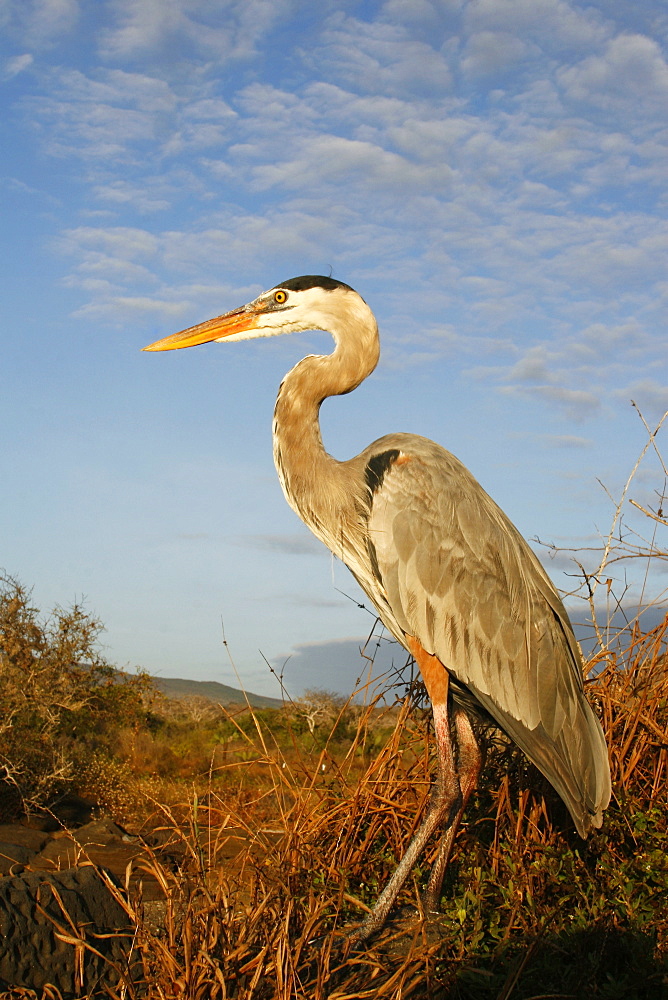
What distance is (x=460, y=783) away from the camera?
425cm

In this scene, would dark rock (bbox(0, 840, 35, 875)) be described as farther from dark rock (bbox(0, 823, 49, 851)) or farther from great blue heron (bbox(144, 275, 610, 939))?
great blue heron (bbox(144, 275, 610, 939))

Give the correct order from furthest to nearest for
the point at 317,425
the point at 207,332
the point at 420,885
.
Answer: the point at 207,332 → the point at 317,425 → the point at 420,885

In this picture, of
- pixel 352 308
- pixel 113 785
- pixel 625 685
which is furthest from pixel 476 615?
pixel 113 785

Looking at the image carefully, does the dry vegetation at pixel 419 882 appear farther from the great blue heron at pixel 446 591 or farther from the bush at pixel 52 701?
the bush at pixel 52 701

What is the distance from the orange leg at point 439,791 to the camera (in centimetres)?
369

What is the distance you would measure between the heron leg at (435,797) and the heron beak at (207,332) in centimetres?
242

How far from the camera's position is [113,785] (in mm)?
10031

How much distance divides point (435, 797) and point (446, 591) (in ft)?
3.34

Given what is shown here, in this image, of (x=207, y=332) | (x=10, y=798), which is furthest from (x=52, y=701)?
(x=207, y=332)

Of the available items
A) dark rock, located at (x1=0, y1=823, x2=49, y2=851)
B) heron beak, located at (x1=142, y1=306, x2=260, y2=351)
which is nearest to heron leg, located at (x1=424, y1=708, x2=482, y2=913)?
heron beak, located at (x1=142, y1=306, x2=260, y2=351)

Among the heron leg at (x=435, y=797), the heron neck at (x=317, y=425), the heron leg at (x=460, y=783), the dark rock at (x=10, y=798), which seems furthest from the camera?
the dark rock at (x=10, y=798)

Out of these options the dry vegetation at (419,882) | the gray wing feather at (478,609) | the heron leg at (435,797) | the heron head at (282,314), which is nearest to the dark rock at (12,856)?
the dry vegetation at (419,882)

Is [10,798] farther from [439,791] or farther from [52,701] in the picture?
[439,791]

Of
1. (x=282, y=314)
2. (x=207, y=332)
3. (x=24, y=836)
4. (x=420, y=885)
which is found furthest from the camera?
(x=24, y=836)
